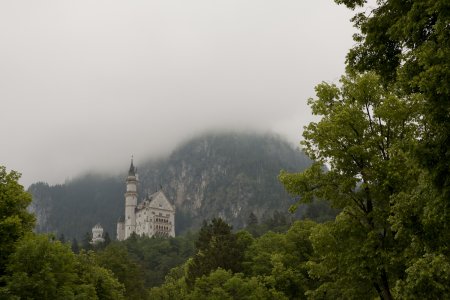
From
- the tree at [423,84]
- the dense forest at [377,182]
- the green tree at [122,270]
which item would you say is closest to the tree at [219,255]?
the green tree at [122,270]

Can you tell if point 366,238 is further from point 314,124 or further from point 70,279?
point 70,279

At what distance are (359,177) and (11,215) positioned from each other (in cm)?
2124

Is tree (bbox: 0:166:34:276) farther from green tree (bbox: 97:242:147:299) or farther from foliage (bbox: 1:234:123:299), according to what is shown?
green tree (bbox: 97:242:147:299)

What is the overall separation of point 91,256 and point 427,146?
40.6 m

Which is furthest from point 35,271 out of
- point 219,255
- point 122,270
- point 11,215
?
point 122,270

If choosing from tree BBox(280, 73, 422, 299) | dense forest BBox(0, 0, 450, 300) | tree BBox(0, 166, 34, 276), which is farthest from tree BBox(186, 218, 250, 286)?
tree BBox(280, 73, 422, 299)

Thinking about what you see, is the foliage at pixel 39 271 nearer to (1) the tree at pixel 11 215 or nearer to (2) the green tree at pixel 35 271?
(2) the green tree at pixel 35 271

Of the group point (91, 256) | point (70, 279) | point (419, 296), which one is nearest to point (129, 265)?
point (91, 256)

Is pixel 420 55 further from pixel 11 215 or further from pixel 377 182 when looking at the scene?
pixel 11 215

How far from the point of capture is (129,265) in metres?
58.0

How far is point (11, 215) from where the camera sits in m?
29.6

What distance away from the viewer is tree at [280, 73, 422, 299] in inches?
749

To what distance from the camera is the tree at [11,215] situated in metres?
28.2

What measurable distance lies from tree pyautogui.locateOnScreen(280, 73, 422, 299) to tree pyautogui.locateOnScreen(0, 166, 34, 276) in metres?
17.2
